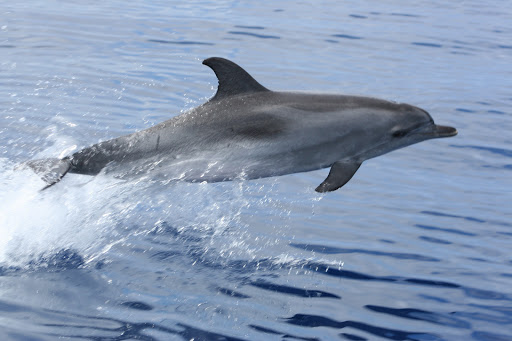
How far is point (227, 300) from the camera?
554 centimetres

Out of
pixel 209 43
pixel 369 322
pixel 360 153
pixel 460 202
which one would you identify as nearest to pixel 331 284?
pixel 369 322

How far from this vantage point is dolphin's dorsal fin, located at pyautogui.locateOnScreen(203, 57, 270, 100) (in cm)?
620

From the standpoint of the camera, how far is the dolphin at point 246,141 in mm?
6074

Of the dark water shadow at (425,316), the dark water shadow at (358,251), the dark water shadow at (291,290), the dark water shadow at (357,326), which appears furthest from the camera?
the dark water shadow at (358,251)

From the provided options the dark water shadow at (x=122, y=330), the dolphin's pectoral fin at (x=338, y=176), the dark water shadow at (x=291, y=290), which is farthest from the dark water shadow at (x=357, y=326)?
the dolphin's pectoral fin at (x=338, y=176)

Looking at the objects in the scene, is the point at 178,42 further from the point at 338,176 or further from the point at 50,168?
the point at 338,176

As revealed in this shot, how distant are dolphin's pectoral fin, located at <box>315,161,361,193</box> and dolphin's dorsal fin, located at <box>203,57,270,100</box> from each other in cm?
96

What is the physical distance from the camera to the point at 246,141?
240 inches

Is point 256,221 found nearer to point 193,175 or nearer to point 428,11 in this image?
point 193,175

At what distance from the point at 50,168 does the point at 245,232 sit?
1.94 m

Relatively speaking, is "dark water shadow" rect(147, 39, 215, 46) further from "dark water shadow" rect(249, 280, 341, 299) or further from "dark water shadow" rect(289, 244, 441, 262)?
"dark water shadow" rect(249, 280, 341, 299)

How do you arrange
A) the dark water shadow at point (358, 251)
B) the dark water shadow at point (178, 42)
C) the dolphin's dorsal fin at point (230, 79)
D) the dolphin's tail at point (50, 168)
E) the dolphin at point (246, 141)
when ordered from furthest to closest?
the dark water shadow at point (178, 42) → the dark water shadow at point (358, 251) → the dolphin's dorsal fin at point (230, 79) → the dolphin at point (246, 141) → the dolphin's tail at point (50, 168)

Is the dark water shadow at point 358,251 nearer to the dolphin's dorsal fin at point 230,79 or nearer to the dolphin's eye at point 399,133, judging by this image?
the dolphin's eye at point 399,133

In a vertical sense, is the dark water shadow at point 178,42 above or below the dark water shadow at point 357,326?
above
